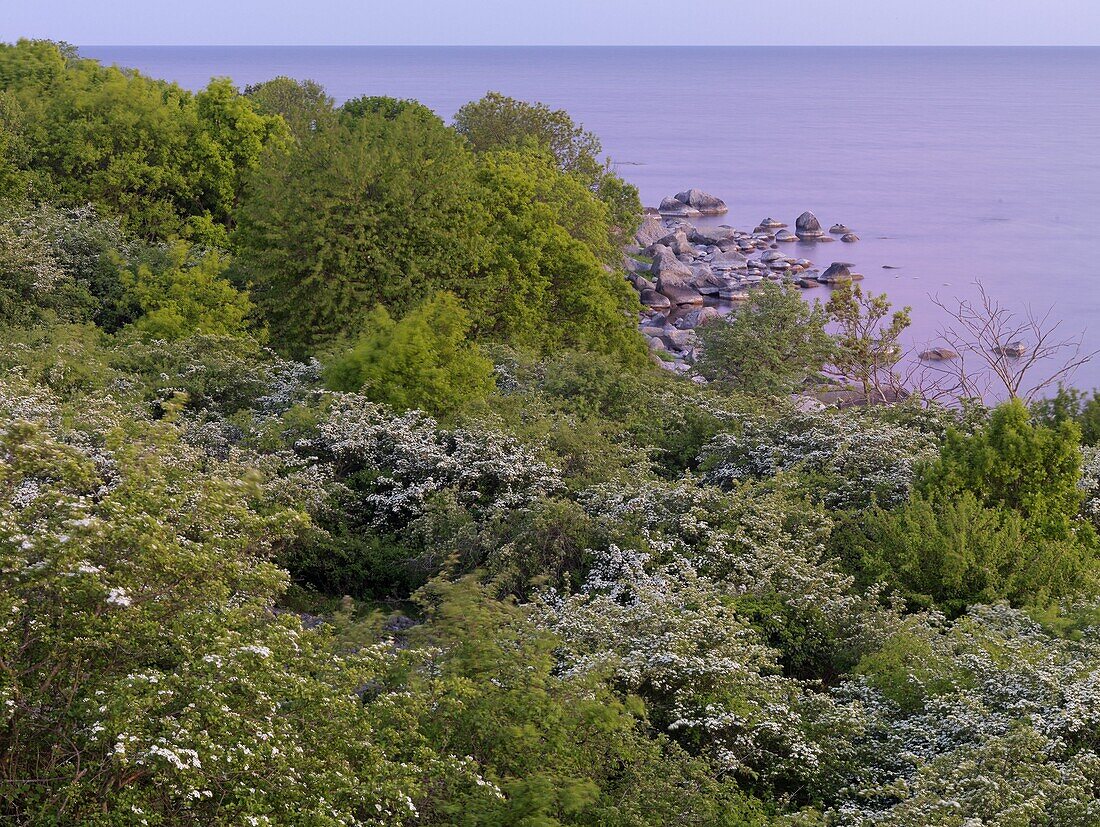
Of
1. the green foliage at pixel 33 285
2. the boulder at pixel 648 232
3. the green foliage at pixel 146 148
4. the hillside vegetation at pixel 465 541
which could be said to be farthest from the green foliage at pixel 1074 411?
the boulder at pixel 648 232

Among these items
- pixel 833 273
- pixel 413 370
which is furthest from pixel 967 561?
pixel 833 273

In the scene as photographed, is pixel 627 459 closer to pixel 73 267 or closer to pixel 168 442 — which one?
pixel 168 442

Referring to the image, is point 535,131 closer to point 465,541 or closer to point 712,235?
point 712,235

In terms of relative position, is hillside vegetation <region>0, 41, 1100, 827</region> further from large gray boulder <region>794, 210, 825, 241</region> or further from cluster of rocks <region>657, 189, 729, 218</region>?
cluster of rocks <region>657, 189, 729, 218</region>

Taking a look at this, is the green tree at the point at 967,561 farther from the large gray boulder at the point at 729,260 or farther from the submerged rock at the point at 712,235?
the submerged rock at the point at 712,235

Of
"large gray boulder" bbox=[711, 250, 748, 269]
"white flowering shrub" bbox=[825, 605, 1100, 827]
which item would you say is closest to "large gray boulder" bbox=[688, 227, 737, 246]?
"large gray boulder" bbox=[711, 250, 748, 269]

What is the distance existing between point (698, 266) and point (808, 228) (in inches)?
576

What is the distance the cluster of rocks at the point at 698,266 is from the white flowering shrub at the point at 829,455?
19109 millimetres

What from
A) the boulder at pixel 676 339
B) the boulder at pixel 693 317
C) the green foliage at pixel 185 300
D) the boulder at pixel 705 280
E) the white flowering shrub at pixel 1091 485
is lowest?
the white flowering shrub at pixel 1091 485

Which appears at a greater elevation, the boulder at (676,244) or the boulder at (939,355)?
the boulder at (676,244)

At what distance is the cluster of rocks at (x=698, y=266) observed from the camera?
4644 centimetres

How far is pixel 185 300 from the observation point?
73.8ft

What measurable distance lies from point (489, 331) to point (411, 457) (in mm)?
10665

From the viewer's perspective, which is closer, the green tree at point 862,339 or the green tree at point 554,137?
the green tree at point 862,339
